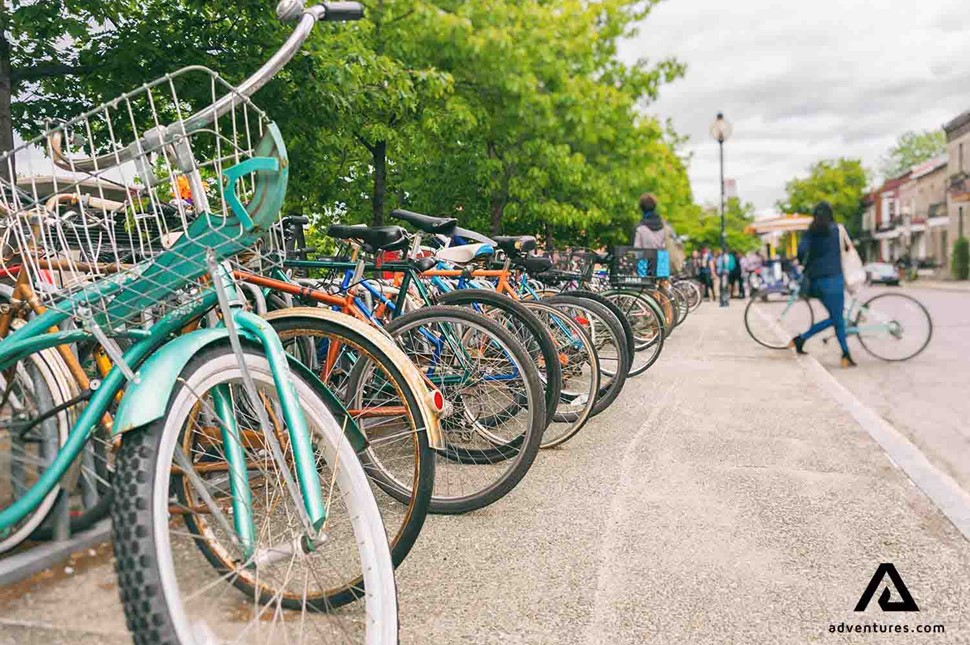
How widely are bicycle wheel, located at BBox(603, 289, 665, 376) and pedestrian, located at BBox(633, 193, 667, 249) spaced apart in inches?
76.5

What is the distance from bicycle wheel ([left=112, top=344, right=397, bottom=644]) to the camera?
1.59 meters

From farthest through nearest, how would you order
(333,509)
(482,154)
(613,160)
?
(613,160), (482,154), (333,509)

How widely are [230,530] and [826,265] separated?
7.80 m

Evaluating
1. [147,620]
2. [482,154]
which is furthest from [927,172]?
[147,620]

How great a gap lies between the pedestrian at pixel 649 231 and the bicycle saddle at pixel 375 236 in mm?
6655

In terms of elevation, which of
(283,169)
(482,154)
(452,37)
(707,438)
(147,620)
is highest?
(452,37)

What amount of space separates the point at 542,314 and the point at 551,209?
11396mm

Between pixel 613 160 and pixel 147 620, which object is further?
pixel 613 160

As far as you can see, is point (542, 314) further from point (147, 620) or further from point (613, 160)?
point (613, 160)

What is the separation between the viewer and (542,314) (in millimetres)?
4969

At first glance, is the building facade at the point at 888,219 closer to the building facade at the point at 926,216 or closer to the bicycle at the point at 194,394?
the building facade at the point at 926,216

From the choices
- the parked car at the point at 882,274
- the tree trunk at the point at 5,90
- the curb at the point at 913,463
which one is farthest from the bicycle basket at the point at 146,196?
the parked car at the point at 882,274

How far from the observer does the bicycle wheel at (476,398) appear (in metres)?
3.52

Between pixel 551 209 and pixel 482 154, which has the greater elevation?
pixel 482 154
